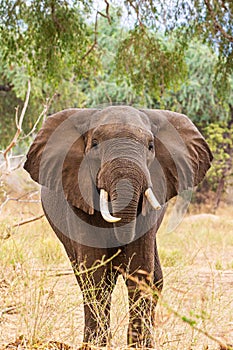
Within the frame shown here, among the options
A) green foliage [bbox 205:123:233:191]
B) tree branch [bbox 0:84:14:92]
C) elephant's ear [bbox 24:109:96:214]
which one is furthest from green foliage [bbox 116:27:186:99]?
green foliage [bbox 205:123:233:191]

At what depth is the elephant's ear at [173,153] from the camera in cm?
429

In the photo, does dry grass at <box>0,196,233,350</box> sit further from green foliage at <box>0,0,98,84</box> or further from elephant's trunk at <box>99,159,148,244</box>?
green foliage at <box>0,0,98,84</box>

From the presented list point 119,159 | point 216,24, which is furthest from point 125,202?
point 216,24

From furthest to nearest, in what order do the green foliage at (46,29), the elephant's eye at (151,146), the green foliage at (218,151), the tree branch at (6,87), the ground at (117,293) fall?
the green foliage at (218,151) → the tree branch at (6,87) → the green foliage at (46,29) → the elephant's eye at (151,146) → the ground at (117,293)

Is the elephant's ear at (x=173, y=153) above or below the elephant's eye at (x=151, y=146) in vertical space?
below

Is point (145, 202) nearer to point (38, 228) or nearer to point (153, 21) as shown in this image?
point (153, 21)

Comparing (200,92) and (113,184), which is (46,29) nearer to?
(113,184)

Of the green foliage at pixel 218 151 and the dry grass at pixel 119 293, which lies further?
the green foliage at pixel 218 151

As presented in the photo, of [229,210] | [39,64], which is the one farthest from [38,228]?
[229,210]

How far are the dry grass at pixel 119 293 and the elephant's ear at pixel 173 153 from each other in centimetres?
46

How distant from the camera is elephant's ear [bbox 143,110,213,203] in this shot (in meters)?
4.29

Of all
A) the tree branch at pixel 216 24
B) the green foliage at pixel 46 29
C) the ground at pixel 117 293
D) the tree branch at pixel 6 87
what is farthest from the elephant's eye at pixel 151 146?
the tree branch at pixel 6 87

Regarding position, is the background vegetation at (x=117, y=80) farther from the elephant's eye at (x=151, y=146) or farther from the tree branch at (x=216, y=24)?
the elephant's eye at (x=151, y=146)

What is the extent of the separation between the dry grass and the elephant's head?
48 cm
